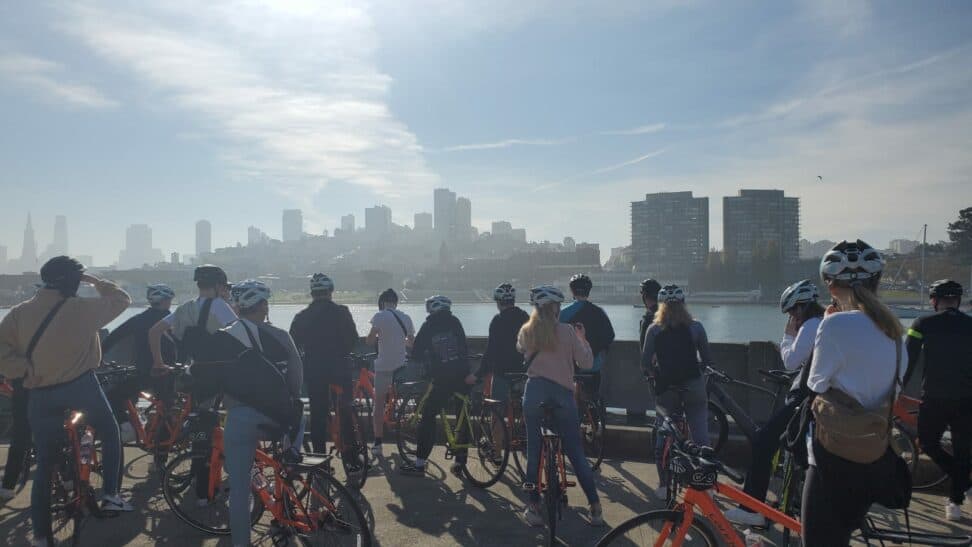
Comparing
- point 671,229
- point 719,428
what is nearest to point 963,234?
point 671,229

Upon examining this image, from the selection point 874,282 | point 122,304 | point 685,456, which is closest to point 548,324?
point 685,456

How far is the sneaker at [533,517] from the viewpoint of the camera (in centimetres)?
588

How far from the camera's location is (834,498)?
10.2ft

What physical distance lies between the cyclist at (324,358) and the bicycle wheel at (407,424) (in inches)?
39.5

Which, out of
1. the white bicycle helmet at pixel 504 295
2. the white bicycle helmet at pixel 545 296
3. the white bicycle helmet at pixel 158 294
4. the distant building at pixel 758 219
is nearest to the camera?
the white bicycle helmet at pixel 545 296

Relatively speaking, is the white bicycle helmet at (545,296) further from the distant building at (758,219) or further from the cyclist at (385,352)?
the distant building at (758,219)

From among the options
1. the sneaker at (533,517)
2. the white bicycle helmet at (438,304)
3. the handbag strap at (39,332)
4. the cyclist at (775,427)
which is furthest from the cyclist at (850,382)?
the handbag strap at (39,332)

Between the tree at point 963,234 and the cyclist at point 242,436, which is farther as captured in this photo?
the tree at point 963,234

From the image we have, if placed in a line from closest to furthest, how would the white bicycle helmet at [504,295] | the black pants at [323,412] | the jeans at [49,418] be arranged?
the jeans at [49,418] → the black pants at [323,412] → the white bicycle helmet at [504,295]

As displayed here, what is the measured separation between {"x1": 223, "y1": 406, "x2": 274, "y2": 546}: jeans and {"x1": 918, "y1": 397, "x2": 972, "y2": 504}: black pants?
18.3ft

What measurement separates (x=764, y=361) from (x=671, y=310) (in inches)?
129

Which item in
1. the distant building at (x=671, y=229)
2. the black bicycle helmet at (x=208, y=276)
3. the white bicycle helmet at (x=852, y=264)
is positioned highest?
the distant building at (x=671, y=229)

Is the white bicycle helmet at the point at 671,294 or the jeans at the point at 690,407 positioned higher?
the white bicycle helmet at the point at 671,294

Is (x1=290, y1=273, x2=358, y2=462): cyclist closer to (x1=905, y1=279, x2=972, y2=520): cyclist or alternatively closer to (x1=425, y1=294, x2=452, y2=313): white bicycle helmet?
(x1=425, y1=294, x2=452, y2=313): white bicycle helmet
